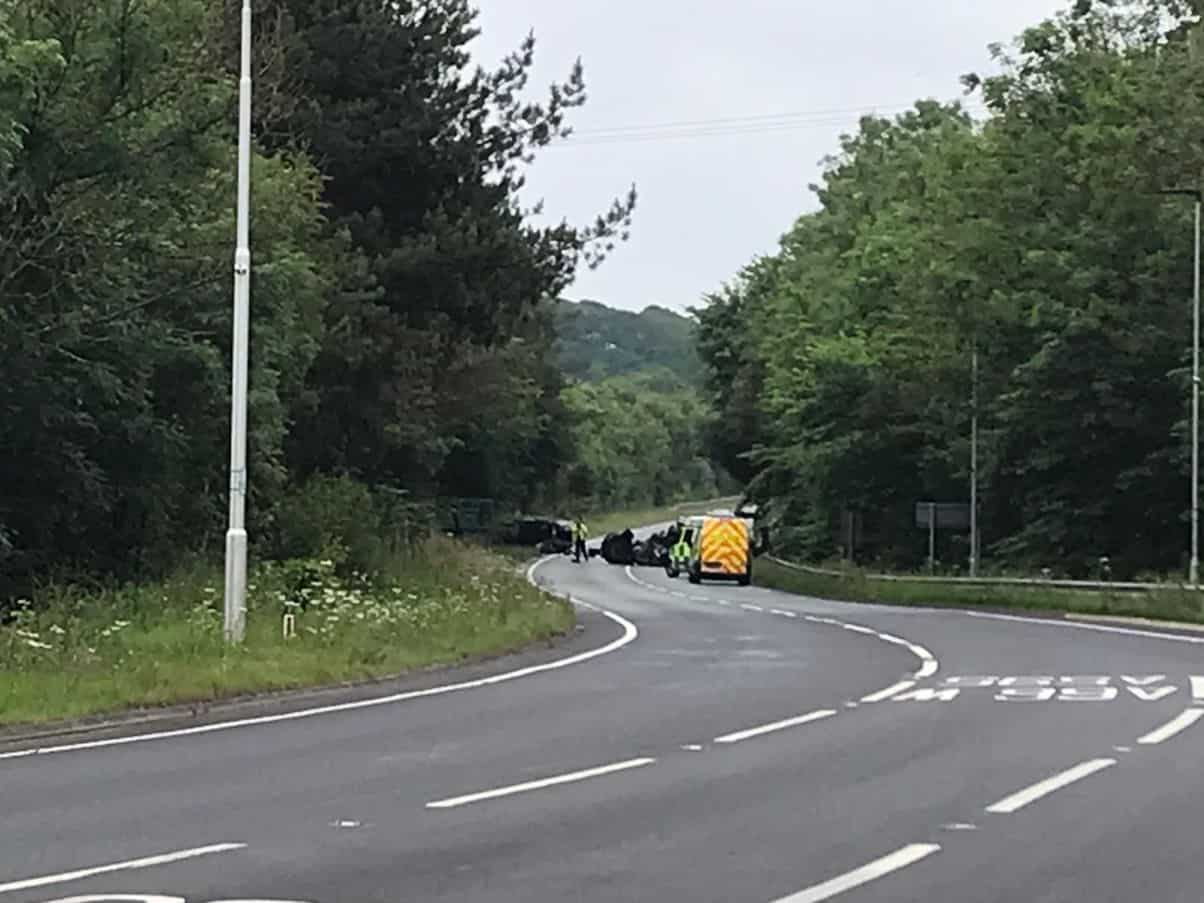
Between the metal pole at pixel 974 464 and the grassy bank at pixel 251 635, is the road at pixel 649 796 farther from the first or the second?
the metal pole at pixel 974 464

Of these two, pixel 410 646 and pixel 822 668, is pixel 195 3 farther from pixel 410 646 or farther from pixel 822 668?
pixel 822 668

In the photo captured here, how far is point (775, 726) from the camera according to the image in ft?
60.6

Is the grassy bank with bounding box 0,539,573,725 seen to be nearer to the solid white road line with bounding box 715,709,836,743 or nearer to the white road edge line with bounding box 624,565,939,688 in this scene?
the white road edge line with bounding box 624,565,939,688

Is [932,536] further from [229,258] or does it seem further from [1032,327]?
[229,258]

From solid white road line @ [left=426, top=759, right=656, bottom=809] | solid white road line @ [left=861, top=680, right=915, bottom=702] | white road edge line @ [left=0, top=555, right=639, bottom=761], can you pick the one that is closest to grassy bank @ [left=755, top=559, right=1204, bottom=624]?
white road edge line @ [left=0, top=555, right=639, bottom=761]

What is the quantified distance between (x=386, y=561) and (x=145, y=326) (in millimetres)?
7435

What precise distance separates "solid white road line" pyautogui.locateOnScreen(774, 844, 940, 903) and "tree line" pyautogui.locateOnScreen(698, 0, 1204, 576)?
42.2 meters

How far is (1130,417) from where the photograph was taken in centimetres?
5541

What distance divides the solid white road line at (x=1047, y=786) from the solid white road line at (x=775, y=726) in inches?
120

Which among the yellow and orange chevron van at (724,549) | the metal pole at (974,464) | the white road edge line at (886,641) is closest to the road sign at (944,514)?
the metal pole at (974,464)

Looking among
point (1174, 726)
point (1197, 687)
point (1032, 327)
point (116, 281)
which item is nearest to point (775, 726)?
point (1174, 726)

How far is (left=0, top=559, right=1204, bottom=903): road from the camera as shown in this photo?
10.3 metres

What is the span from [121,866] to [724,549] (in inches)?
2442

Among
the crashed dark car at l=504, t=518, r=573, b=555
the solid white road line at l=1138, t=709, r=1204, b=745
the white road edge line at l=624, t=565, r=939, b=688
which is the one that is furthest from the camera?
the crashed dark car at l=504, t=518, r=573, b=555
